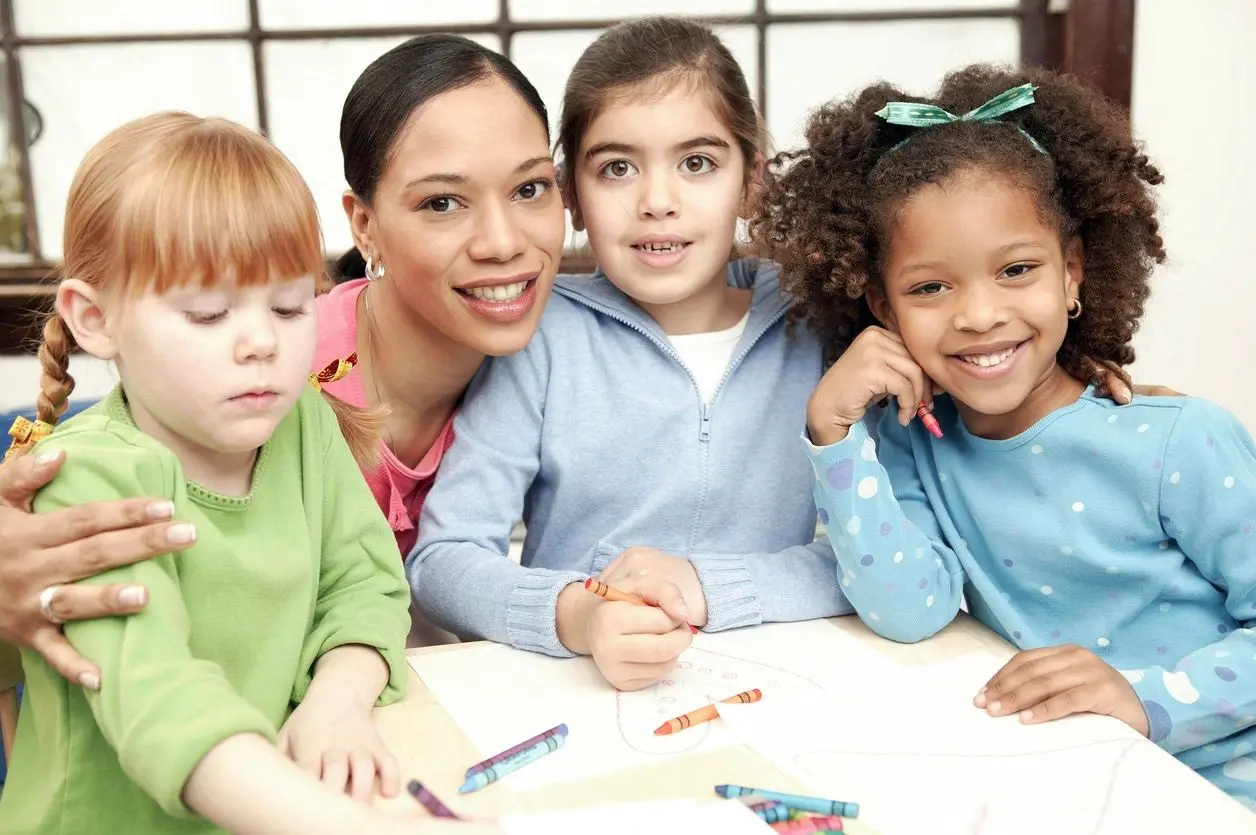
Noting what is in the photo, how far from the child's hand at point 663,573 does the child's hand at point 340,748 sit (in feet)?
0.99

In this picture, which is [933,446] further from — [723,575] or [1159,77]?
[1159,77]

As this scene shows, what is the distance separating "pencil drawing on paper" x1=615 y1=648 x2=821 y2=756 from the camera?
0.92 metres

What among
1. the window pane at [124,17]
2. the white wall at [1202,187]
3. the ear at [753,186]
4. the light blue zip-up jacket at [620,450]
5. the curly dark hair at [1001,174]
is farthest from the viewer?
the window pane at [124,17]

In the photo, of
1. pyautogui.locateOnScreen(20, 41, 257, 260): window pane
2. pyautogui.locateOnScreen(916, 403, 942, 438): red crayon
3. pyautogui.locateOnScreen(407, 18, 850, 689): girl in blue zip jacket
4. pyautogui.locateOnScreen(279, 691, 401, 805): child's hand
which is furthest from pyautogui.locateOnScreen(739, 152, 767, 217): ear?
pyautogui.locateOnScreen(20, 41, 257, 260): window pane

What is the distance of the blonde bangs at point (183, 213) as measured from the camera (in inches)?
33.0

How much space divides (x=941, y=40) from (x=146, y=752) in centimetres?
206

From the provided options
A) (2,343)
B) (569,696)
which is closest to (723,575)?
(569,696)

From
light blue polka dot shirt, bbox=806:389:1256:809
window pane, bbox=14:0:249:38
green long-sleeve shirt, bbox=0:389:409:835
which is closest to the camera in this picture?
green long-sleeve shirt, bbox=0:389:409:835

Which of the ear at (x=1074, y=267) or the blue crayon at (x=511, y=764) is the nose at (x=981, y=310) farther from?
the blue crayon at (x=511, y=764)

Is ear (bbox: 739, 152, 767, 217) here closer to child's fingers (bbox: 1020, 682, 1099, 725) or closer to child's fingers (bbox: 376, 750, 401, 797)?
child's fingers (bbox: 1020, 682, 1099, 725)

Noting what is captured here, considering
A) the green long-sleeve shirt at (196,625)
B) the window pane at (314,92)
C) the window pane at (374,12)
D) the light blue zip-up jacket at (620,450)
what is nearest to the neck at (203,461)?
the green long-sleeve shirt at (196,625)

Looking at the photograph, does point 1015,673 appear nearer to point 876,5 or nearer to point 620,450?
point 620,450

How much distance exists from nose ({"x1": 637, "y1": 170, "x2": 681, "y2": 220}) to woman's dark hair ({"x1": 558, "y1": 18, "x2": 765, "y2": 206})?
100 mm

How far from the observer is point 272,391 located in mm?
887
